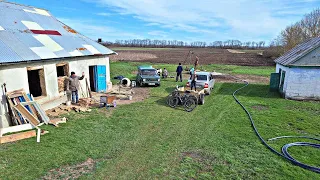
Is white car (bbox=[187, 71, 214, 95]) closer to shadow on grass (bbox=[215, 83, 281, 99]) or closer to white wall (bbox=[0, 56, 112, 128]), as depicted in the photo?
shadow on grass (bbox=[215, 83, 281, 99])

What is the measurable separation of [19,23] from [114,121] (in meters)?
8.28

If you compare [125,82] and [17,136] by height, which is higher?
[125,82]

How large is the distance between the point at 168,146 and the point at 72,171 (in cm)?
324

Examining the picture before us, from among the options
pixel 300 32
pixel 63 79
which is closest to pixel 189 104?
pixel 63 79

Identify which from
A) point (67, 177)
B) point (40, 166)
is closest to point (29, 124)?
point (40, 166)

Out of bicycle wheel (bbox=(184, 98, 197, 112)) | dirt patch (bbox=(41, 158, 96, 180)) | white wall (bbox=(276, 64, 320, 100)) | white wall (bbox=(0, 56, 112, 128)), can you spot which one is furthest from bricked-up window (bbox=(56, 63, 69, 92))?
white wall (bbox=(276, 64, 320, 100))

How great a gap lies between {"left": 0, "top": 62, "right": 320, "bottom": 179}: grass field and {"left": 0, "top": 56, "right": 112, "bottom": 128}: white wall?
6.54ft

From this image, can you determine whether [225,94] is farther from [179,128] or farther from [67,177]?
[67,177]

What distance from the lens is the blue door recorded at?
52.1 feet

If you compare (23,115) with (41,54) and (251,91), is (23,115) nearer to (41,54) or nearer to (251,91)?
(41,54)

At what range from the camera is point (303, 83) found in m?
14.2

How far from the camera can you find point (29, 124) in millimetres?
8906

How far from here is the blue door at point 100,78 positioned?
1588 centimetres

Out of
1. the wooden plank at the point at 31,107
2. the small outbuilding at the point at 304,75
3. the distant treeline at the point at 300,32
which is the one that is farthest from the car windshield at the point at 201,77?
the distant treeline at the point at 300,32
